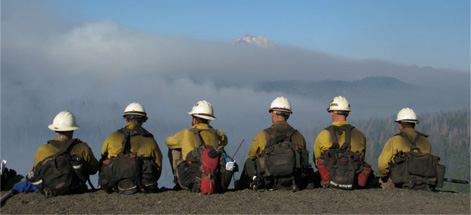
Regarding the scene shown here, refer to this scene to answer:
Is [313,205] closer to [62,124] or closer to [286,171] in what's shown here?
[286,171]

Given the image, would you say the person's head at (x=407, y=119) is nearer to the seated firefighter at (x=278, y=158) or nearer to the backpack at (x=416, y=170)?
the backpack at (x=416, y=170)

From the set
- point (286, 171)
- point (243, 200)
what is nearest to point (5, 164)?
point (243, 200)

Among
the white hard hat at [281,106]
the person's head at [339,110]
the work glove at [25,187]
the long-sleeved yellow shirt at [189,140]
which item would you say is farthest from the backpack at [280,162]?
the work glove at [25,187]

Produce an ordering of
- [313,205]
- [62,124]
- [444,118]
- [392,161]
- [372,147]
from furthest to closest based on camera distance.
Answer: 1. [444,118]
2. [372,147]
3. [392,161]
4. [62,124]
5. [313,205]

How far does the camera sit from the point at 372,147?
530 ft

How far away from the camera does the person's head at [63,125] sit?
43.5 ft

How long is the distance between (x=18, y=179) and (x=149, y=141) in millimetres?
3322

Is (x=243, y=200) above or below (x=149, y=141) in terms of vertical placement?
below

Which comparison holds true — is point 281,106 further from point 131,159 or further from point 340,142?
point 131,159

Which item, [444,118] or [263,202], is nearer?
[263,202]

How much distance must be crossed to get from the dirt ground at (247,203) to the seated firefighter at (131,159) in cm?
25

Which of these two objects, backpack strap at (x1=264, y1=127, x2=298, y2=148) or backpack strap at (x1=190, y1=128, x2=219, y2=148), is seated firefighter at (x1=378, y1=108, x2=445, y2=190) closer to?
backpack strap at (x1=264, y1=127, x2=298, y2=148)

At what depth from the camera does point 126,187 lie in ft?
43.1

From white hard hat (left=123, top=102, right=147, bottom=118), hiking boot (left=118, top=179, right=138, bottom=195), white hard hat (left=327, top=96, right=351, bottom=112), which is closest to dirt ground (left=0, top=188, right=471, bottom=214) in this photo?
hiking boot (left=118, top=179, right=138, bottom=195)
